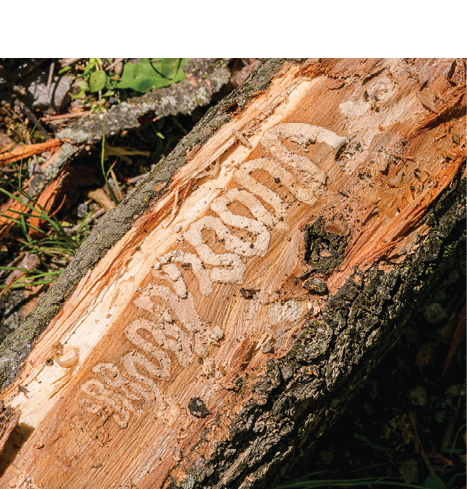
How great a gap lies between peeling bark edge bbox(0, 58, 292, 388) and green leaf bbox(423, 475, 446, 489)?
72.5 inches

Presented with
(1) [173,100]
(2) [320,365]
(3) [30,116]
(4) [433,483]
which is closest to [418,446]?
(4) [433,483]

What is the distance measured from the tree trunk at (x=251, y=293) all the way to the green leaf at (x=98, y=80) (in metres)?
1.14

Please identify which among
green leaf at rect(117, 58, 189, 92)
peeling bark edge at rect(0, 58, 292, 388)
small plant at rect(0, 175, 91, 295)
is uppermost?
green leaf at rect(117, 58, 189, 92)

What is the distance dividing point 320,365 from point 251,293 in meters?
0.31

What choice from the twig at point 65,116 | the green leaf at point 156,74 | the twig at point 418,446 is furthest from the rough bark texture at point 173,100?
the twig at point 418,446

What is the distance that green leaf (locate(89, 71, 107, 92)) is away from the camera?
1968mm

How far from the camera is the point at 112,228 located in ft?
4.07

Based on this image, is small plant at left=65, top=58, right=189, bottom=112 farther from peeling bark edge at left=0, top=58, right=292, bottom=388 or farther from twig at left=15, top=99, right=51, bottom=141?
peeling bark edge at left=0, top=58, right=292, bottom=388

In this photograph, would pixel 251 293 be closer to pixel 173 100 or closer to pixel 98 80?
pixel 173 100

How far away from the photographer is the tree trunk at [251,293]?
1.08 meters

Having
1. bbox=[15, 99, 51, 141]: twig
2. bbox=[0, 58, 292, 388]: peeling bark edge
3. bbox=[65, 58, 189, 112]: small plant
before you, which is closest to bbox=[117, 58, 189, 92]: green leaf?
bbox=[65, 58, 189, 112]: small plant

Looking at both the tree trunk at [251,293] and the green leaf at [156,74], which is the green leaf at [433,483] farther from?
the green leaf at [156,74]

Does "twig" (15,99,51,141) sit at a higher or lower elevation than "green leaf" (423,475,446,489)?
higher
